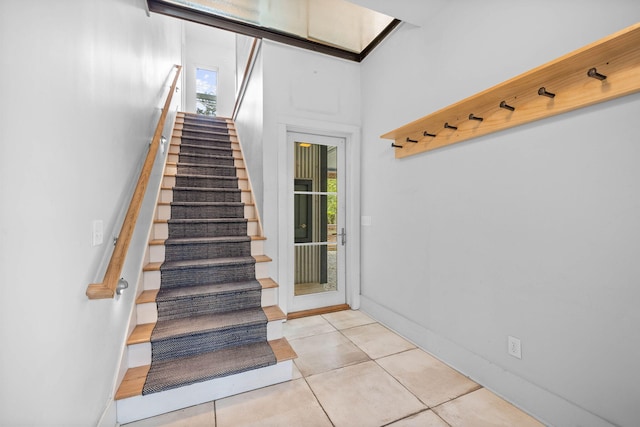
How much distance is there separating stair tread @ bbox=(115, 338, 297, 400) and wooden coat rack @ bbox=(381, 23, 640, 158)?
1.98m

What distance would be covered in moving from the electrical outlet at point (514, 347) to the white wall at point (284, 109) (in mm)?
1906

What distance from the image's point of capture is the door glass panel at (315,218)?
3.13 meters

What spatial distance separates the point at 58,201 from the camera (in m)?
1.00

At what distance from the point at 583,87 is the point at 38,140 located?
229 centimetres

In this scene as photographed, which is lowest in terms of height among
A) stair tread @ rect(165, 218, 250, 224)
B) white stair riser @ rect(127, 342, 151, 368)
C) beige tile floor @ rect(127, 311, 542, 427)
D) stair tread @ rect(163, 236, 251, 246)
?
beige tile floor @ rect(127, 311, 542, 427)

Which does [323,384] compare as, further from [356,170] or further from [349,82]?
[349,82]

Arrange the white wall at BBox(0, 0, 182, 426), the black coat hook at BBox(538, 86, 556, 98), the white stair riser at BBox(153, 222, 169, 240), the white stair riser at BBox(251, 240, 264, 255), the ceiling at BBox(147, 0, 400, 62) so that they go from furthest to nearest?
the white stair riser at BBox(251, 240, 264, 255), the white stair riser at BBox(153, 222, 169, 240), the ceiling at BBox(147, 0, 400, 62), the black coat hook at BBox(538, 86, 556, 98), the white wall at BBox(0, 0, 182, 426)

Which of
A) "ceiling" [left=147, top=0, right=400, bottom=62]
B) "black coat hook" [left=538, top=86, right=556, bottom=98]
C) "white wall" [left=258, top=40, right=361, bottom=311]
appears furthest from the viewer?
"white wall" [left=258, top=40, right=361, bottom=311]

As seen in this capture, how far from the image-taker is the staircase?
1.72 meters

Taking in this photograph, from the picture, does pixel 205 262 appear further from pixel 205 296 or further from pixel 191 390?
pixel 191 390

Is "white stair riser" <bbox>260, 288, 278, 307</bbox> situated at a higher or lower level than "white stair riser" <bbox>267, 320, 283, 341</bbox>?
higher

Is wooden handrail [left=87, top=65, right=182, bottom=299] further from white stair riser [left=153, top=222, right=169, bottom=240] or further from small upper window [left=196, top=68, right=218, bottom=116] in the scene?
small upper window [left=196, top=68, right=218, bottom=116]

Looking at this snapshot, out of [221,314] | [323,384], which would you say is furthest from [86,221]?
[323,384]

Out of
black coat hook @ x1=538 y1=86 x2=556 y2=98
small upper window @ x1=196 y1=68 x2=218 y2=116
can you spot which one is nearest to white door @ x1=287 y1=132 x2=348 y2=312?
black coat hook @ x1=538 y1=86 x2=556 y2=98
